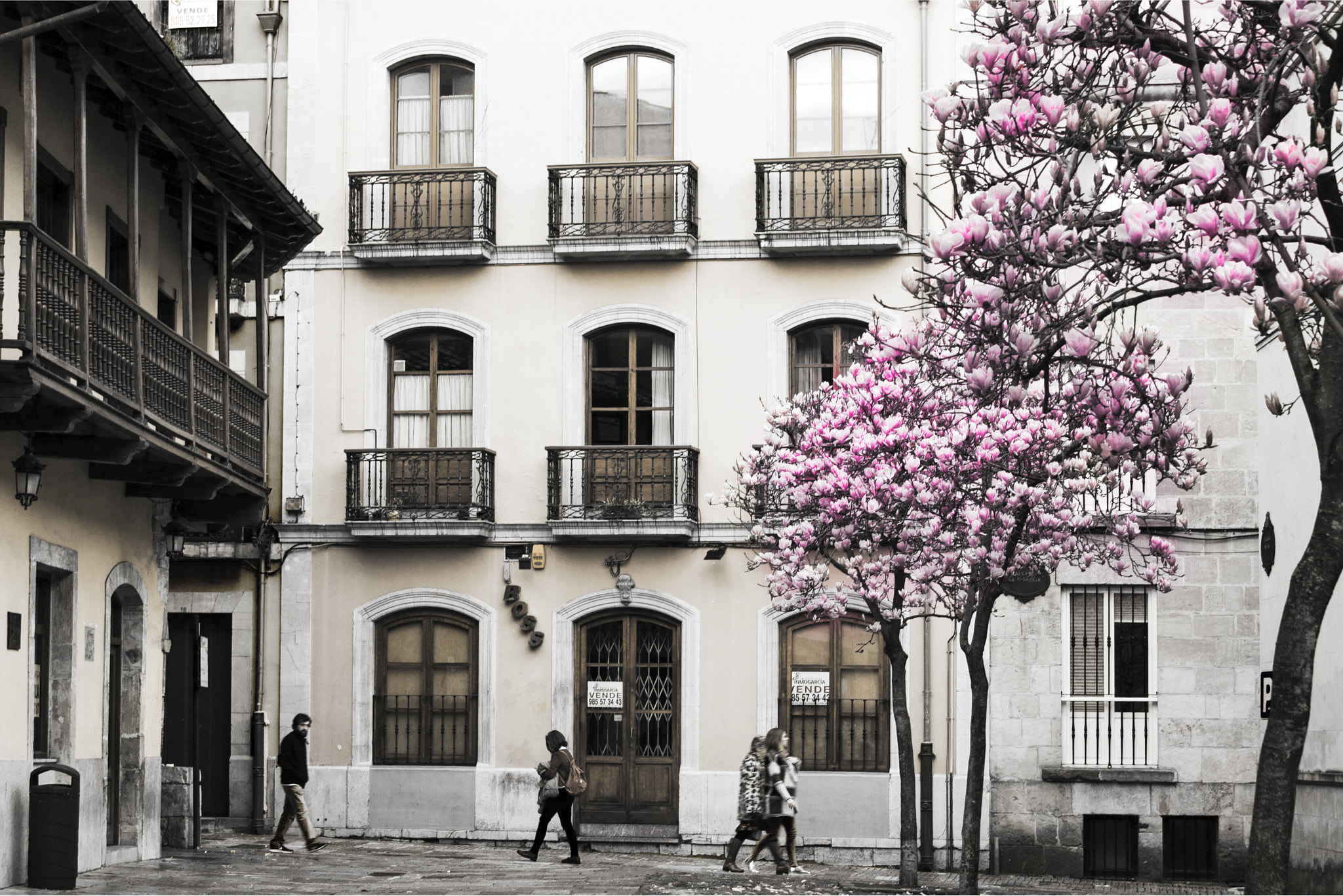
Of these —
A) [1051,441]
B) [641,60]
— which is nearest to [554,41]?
[641,60]

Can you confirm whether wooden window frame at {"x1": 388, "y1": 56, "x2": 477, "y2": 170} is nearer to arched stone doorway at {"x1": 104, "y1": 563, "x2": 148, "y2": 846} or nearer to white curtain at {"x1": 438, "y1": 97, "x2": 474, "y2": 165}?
white curtain at {"x1": 438, "y1": 97, "x2": 474, "y2": 165}

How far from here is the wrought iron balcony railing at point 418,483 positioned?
23453mm

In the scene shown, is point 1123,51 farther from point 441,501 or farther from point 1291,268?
point 441,501

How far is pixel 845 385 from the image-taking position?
Result: 18.4 meters

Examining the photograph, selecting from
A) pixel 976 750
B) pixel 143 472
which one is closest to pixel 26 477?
pixel 143 472

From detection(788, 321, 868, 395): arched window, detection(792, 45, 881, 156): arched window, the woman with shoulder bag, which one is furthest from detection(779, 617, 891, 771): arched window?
detection(792, 45, 881, 156): arched window

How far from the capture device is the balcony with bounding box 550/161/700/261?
23.3m

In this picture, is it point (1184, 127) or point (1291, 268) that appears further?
point (1184, 127)

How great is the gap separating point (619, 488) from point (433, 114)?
6.01 meters

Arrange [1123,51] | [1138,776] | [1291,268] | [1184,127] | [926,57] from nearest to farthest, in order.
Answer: [1291,268] < [1184,127] < [1123,51] < [1138,776] < [926,57]

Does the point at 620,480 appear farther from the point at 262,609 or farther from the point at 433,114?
the point at 433,114

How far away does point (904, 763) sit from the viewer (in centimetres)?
1828

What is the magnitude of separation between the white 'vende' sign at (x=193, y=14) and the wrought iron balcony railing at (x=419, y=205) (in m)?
3.36

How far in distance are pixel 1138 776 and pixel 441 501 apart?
972 cm
